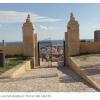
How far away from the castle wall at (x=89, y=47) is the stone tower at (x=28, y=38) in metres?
3.66

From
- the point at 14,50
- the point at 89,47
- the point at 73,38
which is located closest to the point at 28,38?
the point at 14,50

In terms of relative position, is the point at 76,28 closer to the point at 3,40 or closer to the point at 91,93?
the point at 3,40

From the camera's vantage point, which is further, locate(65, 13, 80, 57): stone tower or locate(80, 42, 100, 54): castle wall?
locate(80, 42, 100, 54): castle wall

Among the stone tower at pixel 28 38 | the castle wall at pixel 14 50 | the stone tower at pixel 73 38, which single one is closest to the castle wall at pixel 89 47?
the stone tower at pixel 73 38

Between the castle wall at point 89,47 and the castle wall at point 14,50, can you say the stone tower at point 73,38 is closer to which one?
the castle wall at point 89,47

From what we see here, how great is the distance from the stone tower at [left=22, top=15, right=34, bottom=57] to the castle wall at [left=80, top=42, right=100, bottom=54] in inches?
144

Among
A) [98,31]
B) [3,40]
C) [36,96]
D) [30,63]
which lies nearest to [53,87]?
[36,96]

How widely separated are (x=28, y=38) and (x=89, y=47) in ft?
14.7

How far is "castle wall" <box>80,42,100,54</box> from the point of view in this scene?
23.2 m

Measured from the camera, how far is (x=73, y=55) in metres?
22.7

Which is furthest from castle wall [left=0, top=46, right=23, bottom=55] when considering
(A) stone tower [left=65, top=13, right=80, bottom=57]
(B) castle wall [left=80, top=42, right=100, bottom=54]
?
(B) castle wall [left=80, top=42, right=100, bottom=54]

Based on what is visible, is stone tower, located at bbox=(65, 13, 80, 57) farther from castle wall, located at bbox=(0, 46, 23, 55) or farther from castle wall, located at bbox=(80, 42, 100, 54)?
castle wall, located at bbox=(0, 46, 23, 55)

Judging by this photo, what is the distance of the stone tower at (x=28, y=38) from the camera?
75.5 ft

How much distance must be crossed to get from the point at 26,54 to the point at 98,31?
688 cm
